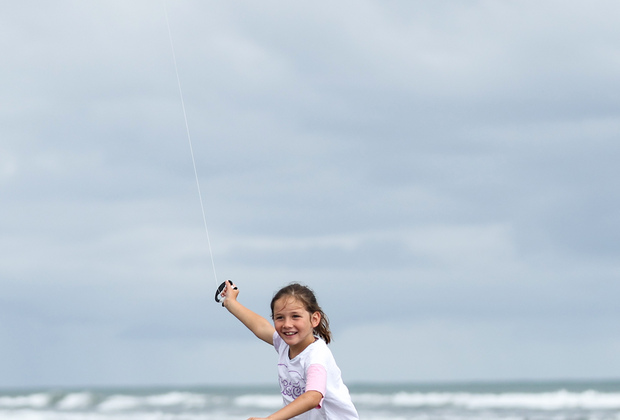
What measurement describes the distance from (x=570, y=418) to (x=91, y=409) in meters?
12.5

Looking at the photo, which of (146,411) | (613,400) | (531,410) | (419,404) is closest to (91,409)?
(146,411)

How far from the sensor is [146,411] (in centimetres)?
2212

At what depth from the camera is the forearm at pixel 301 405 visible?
13.6ft

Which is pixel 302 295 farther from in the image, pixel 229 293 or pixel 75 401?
pixel 75 401

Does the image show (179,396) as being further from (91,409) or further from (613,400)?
(613,400)

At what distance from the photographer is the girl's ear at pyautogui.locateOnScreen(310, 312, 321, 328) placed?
15.6 ft

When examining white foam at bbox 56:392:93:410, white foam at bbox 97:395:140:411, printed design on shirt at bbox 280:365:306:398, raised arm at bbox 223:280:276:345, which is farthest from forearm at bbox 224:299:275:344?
white foam at bbox 56:392:93:410

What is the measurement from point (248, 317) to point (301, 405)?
1.14m

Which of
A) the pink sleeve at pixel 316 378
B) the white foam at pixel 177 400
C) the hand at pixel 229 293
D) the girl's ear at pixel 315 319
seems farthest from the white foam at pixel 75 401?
the pink sleeve at pixel 316 378

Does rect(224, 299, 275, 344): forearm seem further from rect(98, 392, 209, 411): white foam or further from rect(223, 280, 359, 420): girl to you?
rect(98, 392, 209, 411): white foam

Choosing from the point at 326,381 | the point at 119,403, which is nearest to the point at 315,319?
the point at 326,381

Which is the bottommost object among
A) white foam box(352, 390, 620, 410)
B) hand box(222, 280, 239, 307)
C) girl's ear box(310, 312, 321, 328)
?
white foam box(352, 390, 620, 410)

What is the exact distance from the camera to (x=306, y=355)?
471 centimetres

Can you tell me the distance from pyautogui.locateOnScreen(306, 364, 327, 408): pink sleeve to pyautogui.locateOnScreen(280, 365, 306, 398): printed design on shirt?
0.17 m
